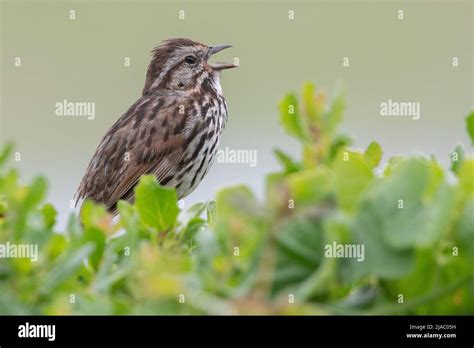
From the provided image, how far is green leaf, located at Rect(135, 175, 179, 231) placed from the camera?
1655 mm

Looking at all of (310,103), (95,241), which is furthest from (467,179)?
(95,241)

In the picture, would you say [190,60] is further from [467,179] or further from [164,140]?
[467,179]

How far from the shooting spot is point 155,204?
5.53 feet

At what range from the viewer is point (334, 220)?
111 cm

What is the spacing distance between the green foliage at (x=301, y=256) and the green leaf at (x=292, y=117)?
0.63ft

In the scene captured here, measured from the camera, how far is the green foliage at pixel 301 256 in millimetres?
1112

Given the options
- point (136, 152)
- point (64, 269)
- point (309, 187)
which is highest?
point (136, 152)

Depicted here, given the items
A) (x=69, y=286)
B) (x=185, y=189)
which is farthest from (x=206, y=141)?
(x=69, y=286)

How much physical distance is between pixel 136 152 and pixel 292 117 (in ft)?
17.8

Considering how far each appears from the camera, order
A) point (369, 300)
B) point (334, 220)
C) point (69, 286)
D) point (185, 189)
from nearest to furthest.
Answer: point (334, 220) → point (369, 300) → point (69, 286) → point (185, 189)

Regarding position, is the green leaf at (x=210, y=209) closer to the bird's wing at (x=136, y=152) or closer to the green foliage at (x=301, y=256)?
the green foliage at (x=301, y=256)

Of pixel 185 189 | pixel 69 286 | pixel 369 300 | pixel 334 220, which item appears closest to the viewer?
pixel 334 220
